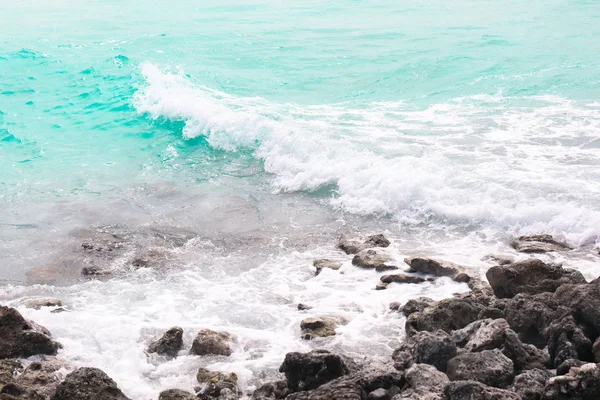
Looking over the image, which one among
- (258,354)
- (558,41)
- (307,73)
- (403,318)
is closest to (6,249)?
(258,354)

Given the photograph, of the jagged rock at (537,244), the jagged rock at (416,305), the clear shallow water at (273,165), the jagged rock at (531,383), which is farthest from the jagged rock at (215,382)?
the jagged rock at (537,244)

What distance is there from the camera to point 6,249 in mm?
12195

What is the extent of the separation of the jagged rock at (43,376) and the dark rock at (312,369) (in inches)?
103

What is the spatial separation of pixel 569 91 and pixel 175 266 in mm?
15627

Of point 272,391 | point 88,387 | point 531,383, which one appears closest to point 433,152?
point 272,391

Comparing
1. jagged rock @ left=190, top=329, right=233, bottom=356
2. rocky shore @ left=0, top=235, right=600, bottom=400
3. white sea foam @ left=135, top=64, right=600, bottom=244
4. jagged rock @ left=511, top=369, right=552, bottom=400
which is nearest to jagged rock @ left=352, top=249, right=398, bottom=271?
rocky shore @ left=0, top=235, right=600, bottom=400

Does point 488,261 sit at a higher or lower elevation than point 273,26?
lower

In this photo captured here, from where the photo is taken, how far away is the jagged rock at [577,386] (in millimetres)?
5488

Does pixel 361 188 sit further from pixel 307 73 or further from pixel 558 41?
pixel 558 41

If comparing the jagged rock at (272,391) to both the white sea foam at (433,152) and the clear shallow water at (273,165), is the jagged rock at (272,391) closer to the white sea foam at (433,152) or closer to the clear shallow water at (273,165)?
the clear shallow water at (273,165)

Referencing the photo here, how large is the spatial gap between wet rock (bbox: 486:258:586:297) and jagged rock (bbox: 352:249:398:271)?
2.10 meters

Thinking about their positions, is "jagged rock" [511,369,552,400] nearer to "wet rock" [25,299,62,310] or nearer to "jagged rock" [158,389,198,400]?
"jagged rock" [158,389,198,400]

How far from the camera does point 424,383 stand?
242 inches

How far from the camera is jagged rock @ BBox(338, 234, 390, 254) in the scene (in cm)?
1130
